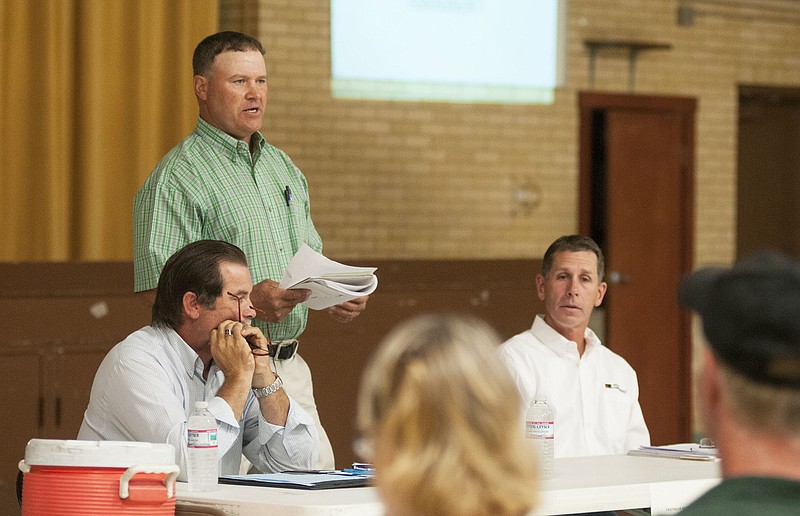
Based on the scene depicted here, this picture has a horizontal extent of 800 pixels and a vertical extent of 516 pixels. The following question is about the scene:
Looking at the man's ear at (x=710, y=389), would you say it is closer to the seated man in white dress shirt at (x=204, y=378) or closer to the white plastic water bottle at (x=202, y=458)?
the white plastic water bottle at (x=202, y=458)

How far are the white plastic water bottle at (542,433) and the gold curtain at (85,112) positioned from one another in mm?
4264

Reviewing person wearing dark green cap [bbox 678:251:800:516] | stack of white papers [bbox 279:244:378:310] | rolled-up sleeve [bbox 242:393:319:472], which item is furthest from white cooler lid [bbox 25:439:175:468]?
person wearing dark green cap [bbox 678:251:800:516]

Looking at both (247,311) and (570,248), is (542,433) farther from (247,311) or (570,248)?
(570,248)

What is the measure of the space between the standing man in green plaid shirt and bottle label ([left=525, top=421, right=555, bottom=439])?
2.52 feet

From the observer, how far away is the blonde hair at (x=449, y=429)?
1402mm

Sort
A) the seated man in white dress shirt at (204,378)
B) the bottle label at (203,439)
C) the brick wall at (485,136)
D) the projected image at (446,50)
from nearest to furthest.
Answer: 1. the bottle label at (203,439)
2. the seated man in white dress shirt at (204,378)
3. the brick wall at (485,136)
4. the projected image at (446,50)

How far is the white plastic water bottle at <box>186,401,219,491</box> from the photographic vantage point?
302 centimetres

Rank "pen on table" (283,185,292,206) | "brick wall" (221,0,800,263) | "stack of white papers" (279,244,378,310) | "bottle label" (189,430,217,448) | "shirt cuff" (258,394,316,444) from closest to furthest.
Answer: "bottle label" (189,430,217,448) → "shirt cuff" (258,394,316,444) → "stack of white papers" (279,244,378,310) → "pen on table" (283,185,292,206) → "brick wall" (221,0,800,263)

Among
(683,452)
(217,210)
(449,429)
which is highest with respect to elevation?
(217,210)

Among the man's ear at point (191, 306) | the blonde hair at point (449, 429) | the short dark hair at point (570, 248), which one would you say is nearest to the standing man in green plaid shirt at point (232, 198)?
the man's ear at point (191, 306)

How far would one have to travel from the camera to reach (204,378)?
351cm

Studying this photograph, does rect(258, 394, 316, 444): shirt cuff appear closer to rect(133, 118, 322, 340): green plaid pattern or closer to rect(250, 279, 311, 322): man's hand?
rect(250, 279, 311, 322): man's hand

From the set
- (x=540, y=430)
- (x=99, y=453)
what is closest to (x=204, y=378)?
(x=99, y=453)

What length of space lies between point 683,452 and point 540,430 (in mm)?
713
